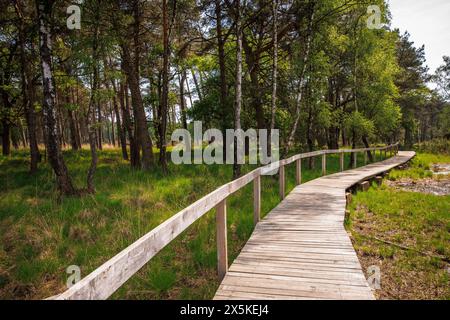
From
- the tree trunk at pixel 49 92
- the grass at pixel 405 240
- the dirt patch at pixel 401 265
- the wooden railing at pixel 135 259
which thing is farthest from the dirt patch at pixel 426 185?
the tree trunk at pixel 49 92

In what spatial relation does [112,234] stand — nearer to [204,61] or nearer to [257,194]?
[257,194]

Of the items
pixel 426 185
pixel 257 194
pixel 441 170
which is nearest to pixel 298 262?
pixel 257 194

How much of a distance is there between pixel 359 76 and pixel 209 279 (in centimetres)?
1767

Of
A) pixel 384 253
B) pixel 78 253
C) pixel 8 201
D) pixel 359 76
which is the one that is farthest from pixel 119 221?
pixel 359 76

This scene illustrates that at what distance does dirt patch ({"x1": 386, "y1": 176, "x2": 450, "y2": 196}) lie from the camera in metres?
11.0

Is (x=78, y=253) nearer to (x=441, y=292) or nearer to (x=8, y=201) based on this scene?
(x=8, y=201)

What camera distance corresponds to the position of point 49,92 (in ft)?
26.5

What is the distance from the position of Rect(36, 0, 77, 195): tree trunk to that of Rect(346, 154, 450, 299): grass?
813cm

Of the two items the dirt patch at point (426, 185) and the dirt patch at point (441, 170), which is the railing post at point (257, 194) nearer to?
the dirt patch at point (426, 185)

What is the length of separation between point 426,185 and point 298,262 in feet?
37.0

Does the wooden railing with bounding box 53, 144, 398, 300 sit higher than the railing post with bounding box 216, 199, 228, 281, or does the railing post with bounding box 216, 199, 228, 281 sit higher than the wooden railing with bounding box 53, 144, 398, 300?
the wooden railing with bounding box 53, 144, 398, 300

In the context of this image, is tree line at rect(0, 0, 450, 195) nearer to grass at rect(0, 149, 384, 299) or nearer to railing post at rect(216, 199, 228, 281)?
grass at rect(0, 149, 384, 299)

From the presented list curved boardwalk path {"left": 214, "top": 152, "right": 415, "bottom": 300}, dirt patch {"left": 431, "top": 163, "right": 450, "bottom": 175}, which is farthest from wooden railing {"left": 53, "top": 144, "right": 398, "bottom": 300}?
dirt patch {"left": 431, "top": 163, "right": 450, "bottom": 175}
